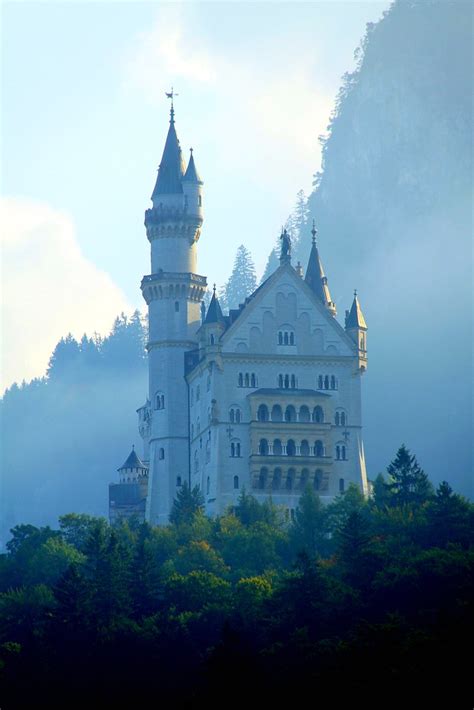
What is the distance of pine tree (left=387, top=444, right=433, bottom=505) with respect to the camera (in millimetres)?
138125

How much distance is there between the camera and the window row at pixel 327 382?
14812 centimetres

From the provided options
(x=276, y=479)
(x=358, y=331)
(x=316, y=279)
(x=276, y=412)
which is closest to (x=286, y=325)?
(x=358, y=331)

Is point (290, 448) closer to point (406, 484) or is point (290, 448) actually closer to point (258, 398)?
point (258, 398)

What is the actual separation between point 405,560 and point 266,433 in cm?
2308

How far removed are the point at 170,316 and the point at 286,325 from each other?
916 cm

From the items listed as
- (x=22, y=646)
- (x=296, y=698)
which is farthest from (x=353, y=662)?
(x=22, y=646)

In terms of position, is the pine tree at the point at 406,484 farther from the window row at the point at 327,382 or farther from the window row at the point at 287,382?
the window row at the point at 287,382

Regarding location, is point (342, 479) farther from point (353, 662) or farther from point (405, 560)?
point (353, 662)

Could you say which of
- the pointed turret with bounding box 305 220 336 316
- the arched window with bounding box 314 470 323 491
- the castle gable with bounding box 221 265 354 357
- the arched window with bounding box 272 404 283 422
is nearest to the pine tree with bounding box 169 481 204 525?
the arched window with bounding box 272 404 283 422

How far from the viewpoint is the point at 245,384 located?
146875mm

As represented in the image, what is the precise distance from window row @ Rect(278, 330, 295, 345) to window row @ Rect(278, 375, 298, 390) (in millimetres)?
1980

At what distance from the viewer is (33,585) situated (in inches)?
5300

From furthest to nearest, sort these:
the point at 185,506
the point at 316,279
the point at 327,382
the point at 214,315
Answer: the point at 316,279, the point at 327,382, the point at 214,315, the point at 185,506

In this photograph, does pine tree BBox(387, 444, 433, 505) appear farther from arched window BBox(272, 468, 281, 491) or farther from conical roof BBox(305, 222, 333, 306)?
conical roof BBox(305, 222, 333, 306)
